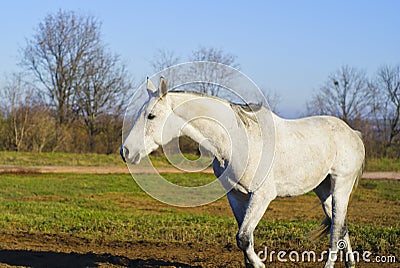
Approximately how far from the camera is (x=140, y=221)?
36.1 feet

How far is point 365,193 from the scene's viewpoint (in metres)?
19.4

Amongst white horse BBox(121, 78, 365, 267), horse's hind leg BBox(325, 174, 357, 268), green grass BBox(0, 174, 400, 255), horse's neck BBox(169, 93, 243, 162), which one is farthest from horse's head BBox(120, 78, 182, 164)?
green grass BBox(0, 174, 400, 255)

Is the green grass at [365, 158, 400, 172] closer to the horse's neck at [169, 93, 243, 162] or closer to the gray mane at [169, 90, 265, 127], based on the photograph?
the gray mane at [169, 90, 265, 127]

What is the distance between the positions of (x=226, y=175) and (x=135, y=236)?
4355mm

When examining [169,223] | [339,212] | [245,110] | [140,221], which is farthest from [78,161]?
[245,110]

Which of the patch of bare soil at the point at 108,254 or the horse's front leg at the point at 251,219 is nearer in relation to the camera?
the horse's front leg at the point at 251,219

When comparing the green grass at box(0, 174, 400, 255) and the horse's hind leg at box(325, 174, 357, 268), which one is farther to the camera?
the green grass at box(0, 174, 400, 255)

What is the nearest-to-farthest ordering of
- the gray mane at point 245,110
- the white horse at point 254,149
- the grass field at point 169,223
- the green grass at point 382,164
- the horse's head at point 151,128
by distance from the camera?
the horse's head at point 151,128 < the white horse at point 254,149 < the gray mane at point 245,110 < the grass field at point 169,223 < the green grass at point 382,164

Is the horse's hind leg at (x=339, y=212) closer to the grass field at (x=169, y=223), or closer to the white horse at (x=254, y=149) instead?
the white horse at (x=254, y=149)

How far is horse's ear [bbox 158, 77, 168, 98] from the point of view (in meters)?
4.98

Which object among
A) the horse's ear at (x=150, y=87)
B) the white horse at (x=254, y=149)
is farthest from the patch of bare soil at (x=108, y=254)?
the horse's ear at (x=150, y=87)

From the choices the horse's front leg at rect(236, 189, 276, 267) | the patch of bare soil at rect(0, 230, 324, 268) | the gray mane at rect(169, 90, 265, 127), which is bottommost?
the patch of bare soil at rect(0, 230, 324, 268)

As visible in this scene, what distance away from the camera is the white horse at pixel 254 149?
5090 millimetres

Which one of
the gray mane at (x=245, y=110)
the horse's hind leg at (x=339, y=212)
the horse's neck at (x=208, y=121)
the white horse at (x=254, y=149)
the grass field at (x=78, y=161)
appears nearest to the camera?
the white horse at (x=254, y=149)
